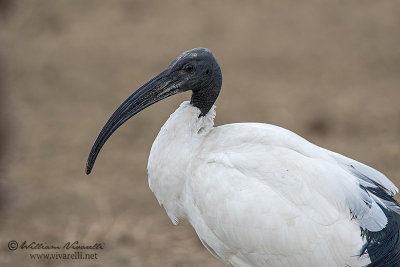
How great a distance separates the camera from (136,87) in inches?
392

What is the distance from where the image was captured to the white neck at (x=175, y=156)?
4223 millimetres

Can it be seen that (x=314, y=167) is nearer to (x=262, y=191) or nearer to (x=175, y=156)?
(x=262, y=191)

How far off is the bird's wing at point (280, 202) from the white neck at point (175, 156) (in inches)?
4.8

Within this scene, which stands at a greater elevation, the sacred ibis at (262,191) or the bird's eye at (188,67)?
the bird's eye at (188,67)

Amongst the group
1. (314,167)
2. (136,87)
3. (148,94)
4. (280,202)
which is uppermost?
(136,87)

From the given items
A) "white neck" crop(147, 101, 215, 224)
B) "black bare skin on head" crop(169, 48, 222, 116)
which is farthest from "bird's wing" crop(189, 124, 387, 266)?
"black bare skin on head" crop(169, 48, 222, 116)

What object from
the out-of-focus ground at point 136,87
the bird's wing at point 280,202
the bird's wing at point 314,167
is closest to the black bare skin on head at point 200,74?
the bird's wing at point 314,167

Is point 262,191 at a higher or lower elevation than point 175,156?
lower

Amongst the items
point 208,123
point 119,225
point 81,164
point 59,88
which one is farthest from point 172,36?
point 208,123

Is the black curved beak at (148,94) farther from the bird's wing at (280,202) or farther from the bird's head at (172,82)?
the bird's wing at (280,202)

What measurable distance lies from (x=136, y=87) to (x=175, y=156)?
19.2ft

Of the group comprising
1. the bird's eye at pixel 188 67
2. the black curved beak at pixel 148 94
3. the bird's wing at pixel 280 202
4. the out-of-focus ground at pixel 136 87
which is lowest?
the bird's wing at pixel 280 202

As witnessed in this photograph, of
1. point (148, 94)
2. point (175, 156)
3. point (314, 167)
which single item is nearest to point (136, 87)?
point (148, 94)

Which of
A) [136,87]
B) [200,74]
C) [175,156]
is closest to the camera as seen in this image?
[175,156]
